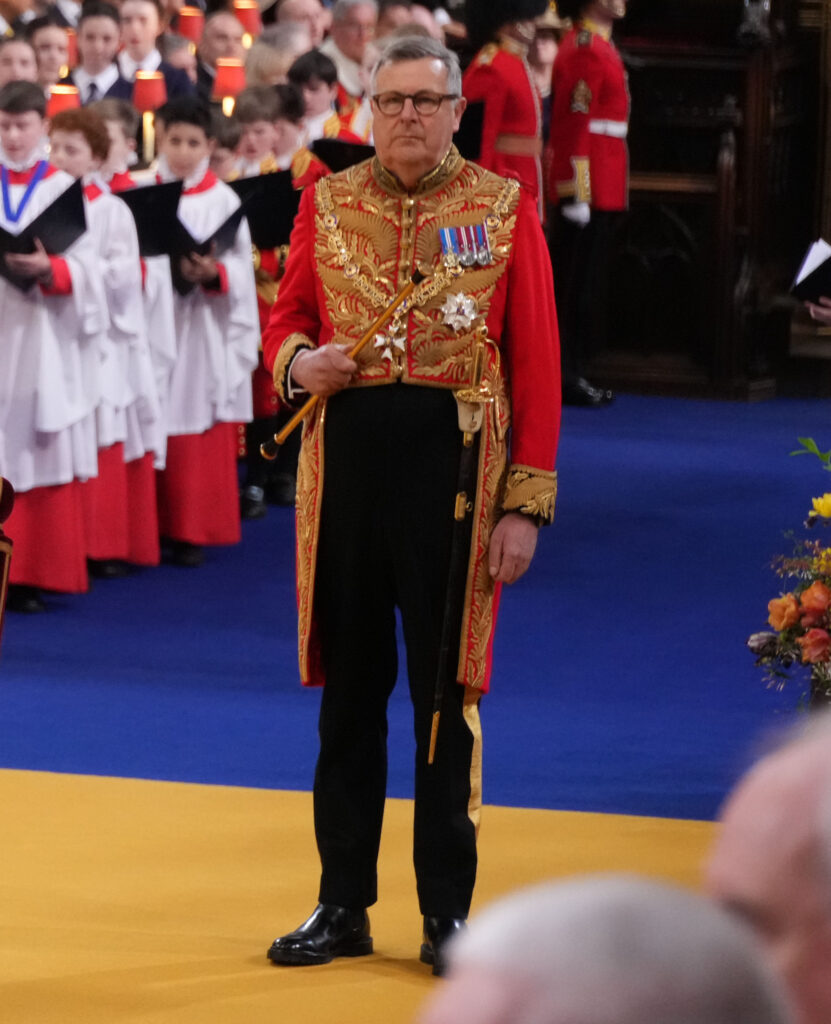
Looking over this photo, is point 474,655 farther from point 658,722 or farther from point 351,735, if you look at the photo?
point 658,722

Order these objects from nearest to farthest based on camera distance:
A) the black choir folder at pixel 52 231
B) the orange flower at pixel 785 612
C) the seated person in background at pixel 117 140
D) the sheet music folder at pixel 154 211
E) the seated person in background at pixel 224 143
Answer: the orange flower at pixel 785 612, the black choir folder at pixel 52 231, the sheet music folder at pixel 154 211, the seated person in background at pixel 117 140, the seated person in background at pixel 224 143

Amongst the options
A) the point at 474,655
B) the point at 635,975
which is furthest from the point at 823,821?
the point at 474,655

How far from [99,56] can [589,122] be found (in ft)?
8.38

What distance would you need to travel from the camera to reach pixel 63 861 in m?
4.43

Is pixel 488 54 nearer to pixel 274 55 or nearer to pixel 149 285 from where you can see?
pixel 274 55

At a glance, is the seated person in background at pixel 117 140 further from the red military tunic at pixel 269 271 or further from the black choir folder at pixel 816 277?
the black choir folder at pixel 816 277

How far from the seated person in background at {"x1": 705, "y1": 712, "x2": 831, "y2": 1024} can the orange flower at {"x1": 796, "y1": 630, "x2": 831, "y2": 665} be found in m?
3.74

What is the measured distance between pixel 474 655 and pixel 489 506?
256mm

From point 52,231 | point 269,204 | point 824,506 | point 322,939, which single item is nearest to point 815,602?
point 824,506

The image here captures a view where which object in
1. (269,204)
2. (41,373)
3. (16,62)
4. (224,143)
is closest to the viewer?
(41,373)

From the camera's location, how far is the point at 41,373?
7152 mm

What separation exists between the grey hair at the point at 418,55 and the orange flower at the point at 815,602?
1.38 metres

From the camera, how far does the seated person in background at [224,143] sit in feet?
28.0

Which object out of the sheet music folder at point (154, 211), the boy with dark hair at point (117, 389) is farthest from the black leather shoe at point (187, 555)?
the sheet music folder at point (154, 211)
